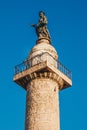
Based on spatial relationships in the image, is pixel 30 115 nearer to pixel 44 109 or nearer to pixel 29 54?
pixel 44 109

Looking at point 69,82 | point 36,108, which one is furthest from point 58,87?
point 36,108

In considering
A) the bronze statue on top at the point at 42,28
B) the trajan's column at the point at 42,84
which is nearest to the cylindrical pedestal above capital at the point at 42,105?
the trajan's column at the point at 42,84

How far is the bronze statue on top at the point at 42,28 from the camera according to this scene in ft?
76.9

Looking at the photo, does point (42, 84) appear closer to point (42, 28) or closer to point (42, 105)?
point (42, 105)

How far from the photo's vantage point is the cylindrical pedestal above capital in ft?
64.6

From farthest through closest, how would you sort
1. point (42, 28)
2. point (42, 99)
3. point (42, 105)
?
point (42, 28) → point (42, 99) → point (42, 105)

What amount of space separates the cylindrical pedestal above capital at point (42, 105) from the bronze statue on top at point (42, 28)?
3.36 metres

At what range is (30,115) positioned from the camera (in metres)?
20.1

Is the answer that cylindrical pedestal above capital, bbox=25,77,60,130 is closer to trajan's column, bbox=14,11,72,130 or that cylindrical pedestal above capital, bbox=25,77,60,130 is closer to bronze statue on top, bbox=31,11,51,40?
trajan's column, bbox=14,11,72,130

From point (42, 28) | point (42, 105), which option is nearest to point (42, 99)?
point (42, 105)

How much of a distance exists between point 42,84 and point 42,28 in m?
4.20

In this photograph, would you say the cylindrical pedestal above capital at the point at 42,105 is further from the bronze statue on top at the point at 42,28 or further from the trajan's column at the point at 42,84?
the bronze statue on top at the point at 42,28

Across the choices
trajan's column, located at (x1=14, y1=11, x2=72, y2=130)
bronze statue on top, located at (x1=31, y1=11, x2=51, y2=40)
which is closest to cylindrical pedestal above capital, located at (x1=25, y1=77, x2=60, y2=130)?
trajan's column, located at (x1=14, y1=11, x2=72, y2=130)

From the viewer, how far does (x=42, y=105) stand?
65.9ft
